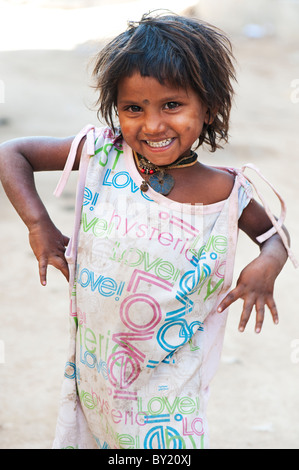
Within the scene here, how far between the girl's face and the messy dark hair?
2 cm

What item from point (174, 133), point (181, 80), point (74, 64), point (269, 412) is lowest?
point (269, 412)

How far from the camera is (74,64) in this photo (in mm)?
9586

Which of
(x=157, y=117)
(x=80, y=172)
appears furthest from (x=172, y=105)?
(x=80, y=172)

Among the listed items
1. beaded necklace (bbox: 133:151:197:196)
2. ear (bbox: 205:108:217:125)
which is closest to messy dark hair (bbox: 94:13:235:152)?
ear (bbox: 205:108:217:125)

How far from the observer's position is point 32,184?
176 centimetres

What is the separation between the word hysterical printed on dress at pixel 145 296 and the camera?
5.45ft

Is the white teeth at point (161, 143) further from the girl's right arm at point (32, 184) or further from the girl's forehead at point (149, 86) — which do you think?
the girl's right arm at point (32, 184)

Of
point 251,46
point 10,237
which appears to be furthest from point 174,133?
point 251,46

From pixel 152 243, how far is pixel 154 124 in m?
0.29

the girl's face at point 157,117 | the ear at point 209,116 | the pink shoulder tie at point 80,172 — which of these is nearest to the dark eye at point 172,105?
the girl's face at point 157,117

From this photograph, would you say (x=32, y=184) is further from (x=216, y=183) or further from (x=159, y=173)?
(x=216, y=183)

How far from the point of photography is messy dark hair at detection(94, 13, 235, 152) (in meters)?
1.53

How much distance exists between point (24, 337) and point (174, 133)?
2134mm

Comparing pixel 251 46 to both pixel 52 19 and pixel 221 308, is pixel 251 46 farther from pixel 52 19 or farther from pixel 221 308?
pixel 221 308
